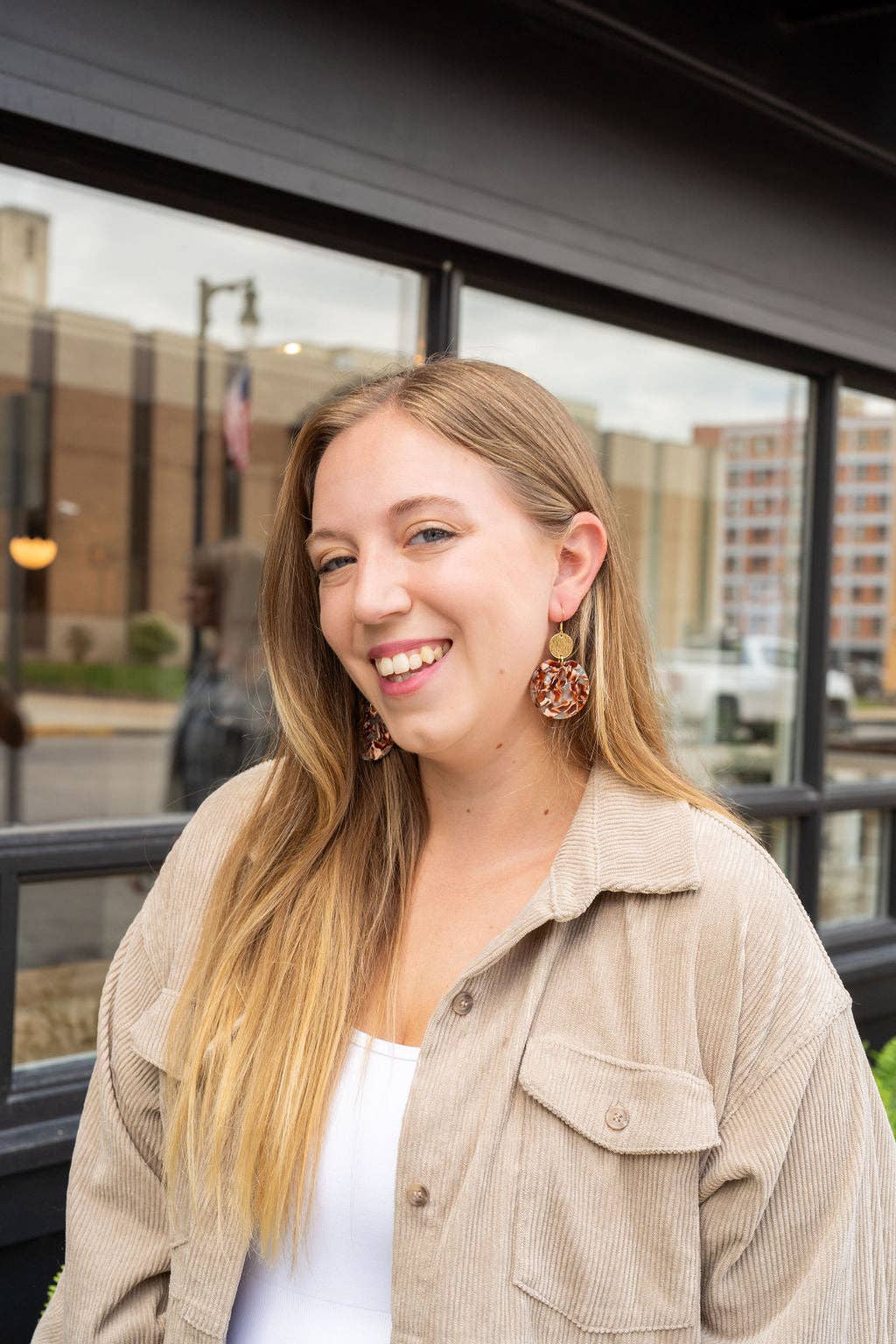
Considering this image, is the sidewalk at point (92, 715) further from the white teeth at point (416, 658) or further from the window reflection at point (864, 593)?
the white teeth at point (416, 658)

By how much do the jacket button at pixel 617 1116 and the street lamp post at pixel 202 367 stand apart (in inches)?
308

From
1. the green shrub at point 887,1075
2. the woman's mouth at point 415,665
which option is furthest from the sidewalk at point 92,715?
the woman's mouth at point 415,665

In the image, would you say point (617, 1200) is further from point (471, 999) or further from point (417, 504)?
point (417, 504)

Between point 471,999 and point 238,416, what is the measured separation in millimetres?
10395

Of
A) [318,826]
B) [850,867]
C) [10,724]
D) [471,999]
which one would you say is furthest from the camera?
[10,724]

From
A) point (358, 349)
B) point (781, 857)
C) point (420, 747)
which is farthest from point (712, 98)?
point (358, 349)

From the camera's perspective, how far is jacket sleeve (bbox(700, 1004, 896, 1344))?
45.9 inches

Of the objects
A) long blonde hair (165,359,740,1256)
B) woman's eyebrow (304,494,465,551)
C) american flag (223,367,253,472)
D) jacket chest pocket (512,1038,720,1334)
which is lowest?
jacket chest pocket (512,1038,720,1334)

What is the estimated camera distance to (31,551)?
10.4 meters

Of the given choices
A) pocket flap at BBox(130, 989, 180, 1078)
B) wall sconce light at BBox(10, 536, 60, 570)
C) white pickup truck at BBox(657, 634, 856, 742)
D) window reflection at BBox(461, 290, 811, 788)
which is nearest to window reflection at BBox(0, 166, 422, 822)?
wall sconce light at BBox(10, 536, 60, 570)

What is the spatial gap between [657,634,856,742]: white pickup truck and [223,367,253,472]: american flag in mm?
4896

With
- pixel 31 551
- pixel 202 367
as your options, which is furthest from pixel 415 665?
pixel 202 367

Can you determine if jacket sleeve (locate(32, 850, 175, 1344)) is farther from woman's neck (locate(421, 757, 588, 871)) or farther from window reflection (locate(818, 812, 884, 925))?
window reflection (locate(818, 812, 884, 925))

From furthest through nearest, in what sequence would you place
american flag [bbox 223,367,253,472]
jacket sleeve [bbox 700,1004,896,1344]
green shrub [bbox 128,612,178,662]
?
green shrub [bbox 128,612,178,662] → american flag [bbox 223,367,253,472] → jacket sleeve [bbox 700,1004,896,1344]
